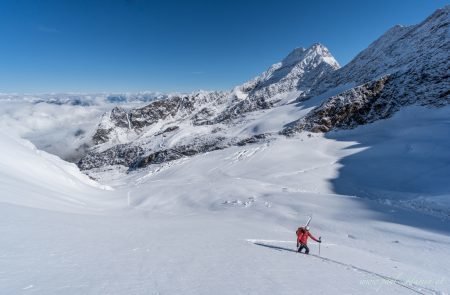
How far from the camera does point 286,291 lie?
7.16 meters

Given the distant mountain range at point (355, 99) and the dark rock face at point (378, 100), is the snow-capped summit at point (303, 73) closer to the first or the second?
the distant mountain range at point (355, 99)

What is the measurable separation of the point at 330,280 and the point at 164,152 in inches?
3732

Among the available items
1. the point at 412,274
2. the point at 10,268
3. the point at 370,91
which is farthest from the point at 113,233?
the point at 370,91

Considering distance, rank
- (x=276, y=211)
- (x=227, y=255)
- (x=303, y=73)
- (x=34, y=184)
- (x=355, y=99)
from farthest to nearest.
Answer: (x=303, y=73)
(x=355, y=99)
(x=276, y=211)
(x=34, y=184)
(x=227, y=255)

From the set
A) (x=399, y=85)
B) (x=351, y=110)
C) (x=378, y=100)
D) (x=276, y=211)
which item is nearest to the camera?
(x=276, y=211)

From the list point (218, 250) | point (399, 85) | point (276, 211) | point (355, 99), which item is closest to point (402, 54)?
point (399, 85)

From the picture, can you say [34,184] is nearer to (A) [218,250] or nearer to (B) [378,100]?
(A) [218,250]

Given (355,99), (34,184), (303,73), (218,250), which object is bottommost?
(218,250)

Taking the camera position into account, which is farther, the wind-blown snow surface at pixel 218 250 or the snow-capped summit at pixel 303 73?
the snow-capped summit at pixel 303 73

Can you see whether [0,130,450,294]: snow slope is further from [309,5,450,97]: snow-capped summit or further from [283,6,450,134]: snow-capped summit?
[309,5,450,97]: snow-capped summit

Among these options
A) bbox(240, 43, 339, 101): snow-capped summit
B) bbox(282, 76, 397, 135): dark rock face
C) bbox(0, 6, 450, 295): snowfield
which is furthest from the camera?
bbox(240, 43, 339, 101): snow-capped summit

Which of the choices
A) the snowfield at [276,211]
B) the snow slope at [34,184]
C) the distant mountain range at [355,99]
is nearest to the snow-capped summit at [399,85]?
the distant mountain range at [355,99]

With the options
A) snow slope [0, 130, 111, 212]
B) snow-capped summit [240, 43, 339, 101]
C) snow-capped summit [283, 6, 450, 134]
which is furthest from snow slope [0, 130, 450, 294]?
snow-capped summit [240, 43, 339, 101]

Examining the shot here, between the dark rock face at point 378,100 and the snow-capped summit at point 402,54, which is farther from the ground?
the snow-capped summit at point 402,54
